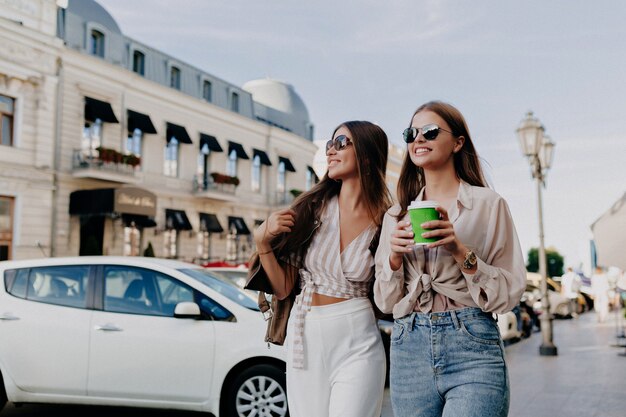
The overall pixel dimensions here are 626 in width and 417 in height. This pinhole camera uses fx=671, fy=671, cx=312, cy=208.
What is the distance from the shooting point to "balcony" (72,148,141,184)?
25.2 meters

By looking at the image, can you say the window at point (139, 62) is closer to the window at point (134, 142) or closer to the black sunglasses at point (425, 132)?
the window at point (134, 142)

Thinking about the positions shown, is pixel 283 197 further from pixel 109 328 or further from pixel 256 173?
pixel 109 328

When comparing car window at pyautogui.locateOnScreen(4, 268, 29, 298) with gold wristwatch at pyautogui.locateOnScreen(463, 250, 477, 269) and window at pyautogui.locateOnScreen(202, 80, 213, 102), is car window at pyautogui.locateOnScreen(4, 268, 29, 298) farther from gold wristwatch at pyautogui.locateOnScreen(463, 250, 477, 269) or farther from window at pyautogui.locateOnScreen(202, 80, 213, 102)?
window at pyautogui.locateOnScreen(202, 80, 213, 102)

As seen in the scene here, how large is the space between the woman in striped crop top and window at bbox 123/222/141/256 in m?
25.4

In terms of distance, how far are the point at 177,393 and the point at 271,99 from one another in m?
37.3

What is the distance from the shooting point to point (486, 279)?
2.34m

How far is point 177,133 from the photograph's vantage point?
102ft

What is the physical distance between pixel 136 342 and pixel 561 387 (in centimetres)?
571

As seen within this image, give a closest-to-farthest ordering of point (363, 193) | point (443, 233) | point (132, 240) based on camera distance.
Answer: point (443, 233)
point (363, 193)
point (132, 240)

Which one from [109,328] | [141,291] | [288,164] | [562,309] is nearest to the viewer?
[109,328]

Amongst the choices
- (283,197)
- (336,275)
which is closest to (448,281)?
(336,275)

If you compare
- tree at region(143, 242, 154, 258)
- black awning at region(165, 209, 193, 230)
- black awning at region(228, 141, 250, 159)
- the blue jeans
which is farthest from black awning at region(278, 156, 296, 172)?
the blue jeans

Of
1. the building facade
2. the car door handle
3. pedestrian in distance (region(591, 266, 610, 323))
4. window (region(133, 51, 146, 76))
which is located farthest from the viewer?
window (region(133, 51, 146, 76))

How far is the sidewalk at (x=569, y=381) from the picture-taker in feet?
23.9
